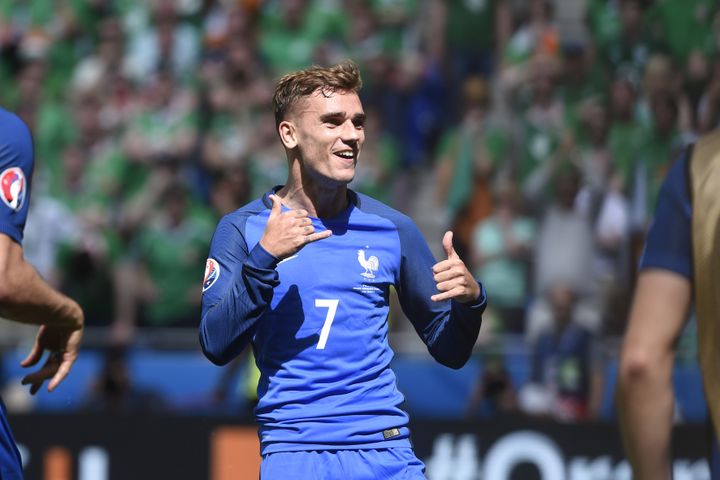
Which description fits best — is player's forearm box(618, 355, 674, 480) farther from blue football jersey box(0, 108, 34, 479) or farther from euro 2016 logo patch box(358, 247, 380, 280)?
blue football jersey box(0, 108, 34, 479)

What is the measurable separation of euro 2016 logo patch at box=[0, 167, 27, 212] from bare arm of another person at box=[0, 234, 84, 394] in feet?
0.39

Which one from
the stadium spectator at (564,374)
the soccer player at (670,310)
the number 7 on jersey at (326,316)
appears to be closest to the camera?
the soccer player at (670,310)

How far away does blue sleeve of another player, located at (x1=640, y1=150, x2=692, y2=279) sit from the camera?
2643 mm

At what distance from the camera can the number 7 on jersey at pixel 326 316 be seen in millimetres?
4199

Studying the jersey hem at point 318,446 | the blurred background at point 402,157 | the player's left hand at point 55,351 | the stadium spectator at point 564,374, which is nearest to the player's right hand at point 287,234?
the jersey hem at point 318,446

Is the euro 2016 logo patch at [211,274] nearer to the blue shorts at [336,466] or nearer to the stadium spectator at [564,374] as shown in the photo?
the blue shorts at [336,466]

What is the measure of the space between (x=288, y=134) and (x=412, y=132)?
6425 mm

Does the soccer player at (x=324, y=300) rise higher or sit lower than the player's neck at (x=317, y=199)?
lower

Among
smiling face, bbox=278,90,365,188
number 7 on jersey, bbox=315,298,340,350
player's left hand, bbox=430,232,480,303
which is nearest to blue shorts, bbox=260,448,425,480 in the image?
number 7 on jersey, bbox=315,298,340,350

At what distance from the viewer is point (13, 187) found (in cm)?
395

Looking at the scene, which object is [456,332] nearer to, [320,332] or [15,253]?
[320,332]

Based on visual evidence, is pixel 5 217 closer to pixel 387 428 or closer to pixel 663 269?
pixel 387 428

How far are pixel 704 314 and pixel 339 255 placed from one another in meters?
1.88

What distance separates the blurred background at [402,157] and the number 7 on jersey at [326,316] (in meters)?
4.56
